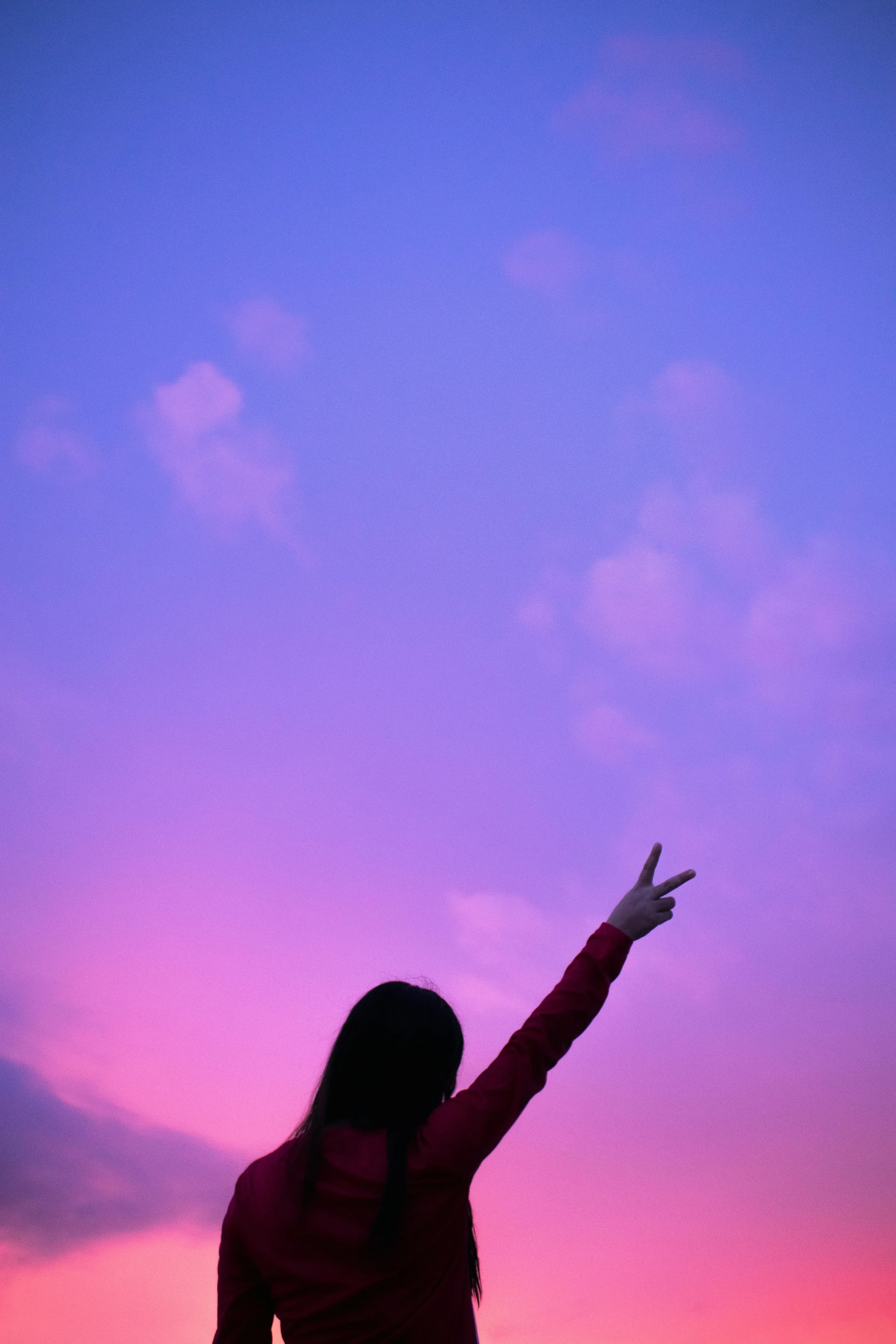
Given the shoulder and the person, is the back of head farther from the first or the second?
the shoulder

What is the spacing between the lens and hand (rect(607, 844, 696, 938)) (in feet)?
11.1

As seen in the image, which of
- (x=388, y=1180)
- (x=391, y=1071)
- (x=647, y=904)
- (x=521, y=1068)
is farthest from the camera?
(x=647, y=904)

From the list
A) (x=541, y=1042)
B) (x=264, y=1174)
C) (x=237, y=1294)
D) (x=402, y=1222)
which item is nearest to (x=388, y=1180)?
(x=402, y=1222)

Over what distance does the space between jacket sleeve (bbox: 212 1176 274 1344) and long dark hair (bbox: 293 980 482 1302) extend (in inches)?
15.4

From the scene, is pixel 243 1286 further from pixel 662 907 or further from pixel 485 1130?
pixel 662 907

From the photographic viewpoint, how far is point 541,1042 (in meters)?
3.08

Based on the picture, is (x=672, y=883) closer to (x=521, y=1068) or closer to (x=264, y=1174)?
(x=521, y=1068)

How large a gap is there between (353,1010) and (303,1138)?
421mm

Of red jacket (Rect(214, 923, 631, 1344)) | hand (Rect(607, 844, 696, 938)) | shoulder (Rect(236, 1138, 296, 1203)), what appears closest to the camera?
red jacket (Rect(214, 923, 631, 1344))

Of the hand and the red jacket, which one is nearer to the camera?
the red jacket

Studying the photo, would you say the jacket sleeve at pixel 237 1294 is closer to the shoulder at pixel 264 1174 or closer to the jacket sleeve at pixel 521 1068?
the shoulder at pixel 264 1174

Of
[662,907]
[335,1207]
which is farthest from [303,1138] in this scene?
[662,907]

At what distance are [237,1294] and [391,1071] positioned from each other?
2.92ft

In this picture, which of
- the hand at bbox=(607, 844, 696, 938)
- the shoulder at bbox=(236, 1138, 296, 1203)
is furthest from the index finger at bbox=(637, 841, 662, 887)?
the shoulder at bbox=(236, 1138, 296, 1203)
